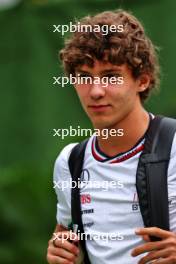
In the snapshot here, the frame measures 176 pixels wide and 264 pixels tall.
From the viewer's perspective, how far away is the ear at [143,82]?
4066mm

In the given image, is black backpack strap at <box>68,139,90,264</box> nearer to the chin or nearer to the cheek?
the chin

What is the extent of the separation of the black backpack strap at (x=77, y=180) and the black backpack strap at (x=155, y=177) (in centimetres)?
34

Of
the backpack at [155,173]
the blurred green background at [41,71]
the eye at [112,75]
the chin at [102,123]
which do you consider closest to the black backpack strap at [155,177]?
the backpack at [155,173]

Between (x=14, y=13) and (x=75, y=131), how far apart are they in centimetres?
146

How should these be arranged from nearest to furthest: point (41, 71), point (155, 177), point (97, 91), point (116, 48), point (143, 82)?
1. point (155, 177)
2. point (97, 91)
3. point (116, 48)
4. point (143, 82)
5. point (41, 71)

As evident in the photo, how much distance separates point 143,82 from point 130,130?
0.28 meters

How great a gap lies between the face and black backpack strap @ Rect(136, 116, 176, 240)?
0.17m

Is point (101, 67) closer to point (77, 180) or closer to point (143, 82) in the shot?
point (143, 82)

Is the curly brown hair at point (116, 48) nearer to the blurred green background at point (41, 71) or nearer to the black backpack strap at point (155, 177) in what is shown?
the black backpack strap at point (155, 177)

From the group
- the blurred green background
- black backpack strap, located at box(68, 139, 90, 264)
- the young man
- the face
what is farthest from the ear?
the blurred green background

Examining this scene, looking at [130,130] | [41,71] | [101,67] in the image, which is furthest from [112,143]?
[41,71]

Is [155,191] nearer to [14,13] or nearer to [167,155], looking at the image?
[167,155]

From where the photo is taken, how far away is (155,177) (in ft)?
12.1

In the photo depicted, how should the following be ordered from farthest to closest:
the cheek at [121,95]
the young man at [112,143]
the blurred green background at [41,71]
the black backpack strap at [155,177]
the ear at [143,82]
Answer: the blurred green background at [41,71]
the ear at [143,82]
the cheek at [121,95]
the young man at [112,143]
the black backpack strap at [155,177]
